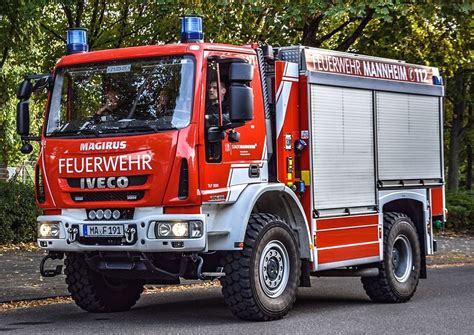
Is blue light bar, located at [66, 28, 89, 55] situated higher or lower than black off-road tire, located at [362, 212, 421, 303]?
higher

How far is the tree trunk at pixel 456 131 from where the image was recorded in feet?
111

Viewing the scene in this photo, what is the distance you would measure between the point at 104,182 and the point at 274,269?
6.62 feet

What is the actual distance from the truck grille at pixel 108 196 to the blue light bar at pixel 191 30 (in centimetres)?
167

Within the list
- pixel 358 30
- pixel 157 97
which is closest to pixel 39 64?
pixel 358 30

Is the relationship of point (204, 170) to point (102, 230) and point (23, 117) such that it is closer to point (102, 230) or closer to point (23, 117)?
point (102, 230)

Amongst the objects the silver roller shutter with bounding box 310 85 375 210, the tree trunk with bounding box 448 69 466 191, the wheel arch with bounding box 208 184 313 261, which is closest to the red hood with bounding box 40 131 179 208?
the wheel arch with bounding box 208 184 313 261

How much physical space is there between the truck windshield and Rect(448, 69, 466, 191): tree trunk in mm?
23729

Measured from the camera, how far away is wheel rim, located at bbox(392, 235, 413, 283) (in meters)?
13.1

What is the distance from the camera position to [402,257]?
1322 cm

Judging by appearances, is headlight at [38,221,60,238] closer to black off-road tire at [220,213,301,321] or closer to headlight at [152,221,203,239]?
headlight at [152,221,203,239]

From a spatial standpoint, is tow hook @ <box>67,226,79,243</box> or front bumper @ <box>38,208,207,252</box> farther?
tow hook @ <box>67,226,79,243</box>

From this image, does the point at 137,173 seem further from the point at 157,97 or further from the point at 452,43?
the point at 452,43

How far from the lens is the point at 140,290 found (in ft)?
39.2

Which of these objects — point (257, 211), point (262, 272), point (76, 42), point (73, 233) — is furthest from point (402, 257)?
point (76, 42)
